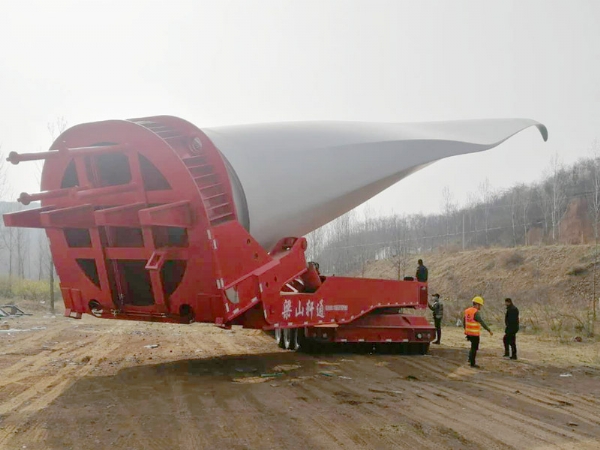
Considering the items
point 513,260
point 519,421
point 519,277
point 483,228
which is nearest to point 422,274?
point 519,421

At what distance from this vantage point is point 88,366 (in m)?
9.70

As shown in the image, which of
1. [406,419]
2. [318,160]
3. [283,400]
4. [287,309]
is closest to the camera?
[406,419]

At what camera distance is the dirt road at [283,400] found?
5.41 metres

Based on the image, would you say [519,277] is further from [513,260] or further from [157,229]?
[157,229]

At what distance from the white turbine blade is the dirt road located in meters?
2.49

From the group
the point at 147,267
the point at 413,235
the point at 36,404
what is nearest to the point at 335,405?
the point at 147,267

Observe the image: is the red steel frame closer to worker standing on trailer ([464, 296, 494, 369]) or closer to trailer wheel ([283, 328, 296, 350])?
trailer wheel ([283, 328, 296, 350])

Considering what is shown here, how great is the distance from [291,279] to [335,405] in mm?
2361

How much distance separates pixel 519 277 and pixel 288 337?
26.6 m

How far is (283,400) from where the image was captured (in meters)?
6.99

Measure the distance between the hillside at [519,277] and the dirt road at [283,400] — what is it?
1125 centimetres

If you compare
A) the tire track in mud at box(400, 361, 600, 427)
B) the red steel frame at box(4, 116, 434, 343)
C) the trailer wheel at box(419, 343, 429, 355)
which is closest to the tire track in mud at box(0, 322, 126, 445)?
the red steel frame at box(4, 116, 434, 343)

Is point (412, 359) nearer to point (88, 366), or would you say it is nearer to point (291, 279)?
point (291, 279)

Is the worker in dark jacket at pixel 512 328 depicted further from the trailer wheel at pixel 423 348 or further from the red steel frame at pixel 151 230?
the red steel frame at pixel 151 230
